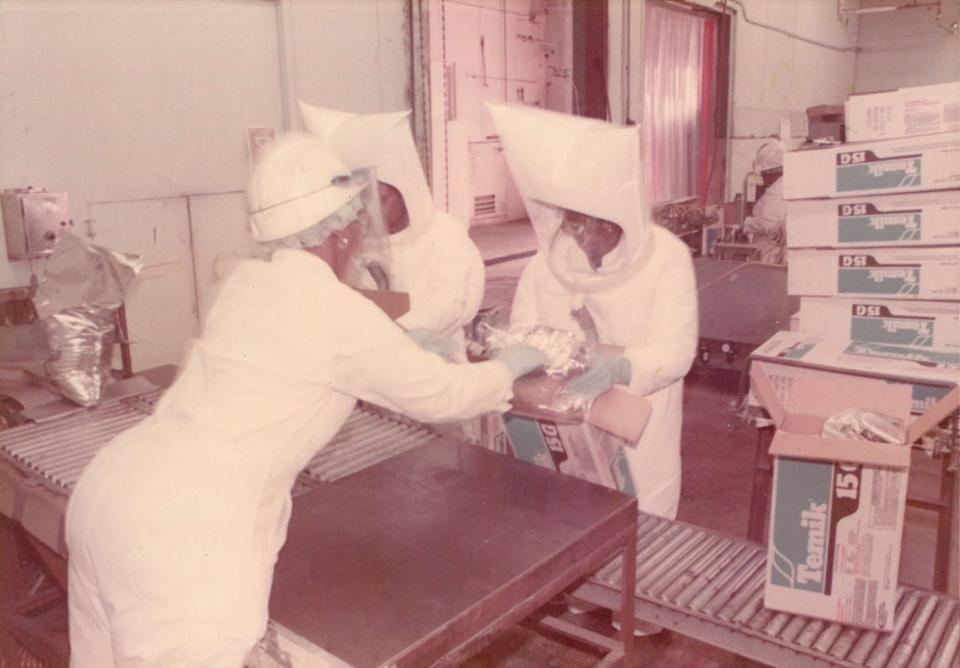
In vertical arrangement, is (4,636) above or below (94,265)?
below

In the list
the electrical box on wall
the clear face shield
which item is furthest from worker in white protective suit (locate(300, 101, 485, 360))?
the electrical box on wall

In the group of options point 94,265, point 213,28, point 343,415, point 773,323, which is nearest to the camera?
point 343,415

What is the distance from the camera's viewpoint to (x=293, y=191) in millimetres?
1389

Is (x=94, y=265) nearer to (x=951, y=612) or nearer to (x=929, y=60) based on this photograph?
(x=951, y=612)

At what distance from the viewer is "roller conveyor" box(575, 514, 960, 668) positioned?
1651mm

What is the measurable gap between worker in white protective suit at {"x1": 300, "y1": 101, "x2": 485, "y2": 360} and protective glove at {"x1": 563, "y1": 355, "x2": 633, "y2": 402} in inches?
27.2

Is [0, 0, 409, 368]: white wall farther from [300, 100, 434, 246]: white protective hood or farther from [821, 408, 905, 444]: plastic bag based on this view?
[821, 408, 905, 444]: plastic bag

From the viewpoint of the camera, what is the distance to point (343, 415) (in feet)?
4.76

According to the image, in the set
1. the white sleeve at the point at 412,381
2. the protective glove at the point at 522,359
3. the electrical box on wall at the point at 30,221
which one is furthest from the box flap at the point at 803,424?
the electrical box on wall at the point at 30,221

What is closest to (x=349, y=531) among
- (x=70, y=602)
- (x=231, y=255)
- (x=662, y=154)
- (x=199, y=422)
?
(x=199, y=422)

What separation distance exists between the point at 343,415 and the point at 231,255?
2269mm

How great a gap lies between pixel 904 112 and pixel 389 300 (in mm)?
1685

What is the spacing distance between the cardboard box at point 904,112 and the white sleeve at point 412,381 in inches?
68.8

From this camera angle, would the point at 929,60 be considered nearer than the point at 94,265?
No
